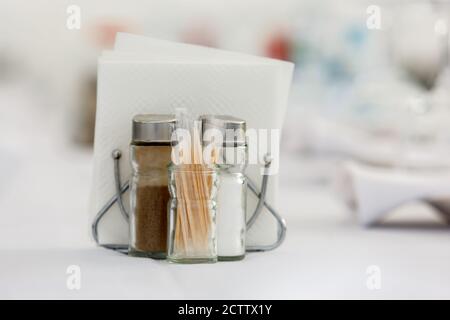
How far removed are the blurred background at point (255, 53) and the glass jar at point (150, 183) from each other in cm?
65

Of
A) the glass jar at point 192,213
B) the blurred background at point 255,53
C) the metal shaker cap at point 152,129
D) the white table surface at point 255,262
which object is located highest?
the blurred background at point 255,53

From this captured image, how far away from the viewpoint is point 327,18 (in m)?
3.19

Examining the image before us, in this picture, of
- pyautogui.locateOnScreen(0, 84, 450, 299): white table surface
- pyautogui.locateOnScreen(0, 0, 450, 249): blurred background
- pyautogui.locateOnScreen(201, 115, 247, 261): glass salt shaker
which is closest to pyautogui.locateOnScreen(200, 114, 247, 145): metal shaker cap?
pyautogui.locateOnScreen(201, 115, 247, 261): glass salt shaker

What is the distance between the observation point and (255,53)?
10.3ft

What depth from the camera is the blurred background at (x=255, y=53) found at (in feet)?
5.83

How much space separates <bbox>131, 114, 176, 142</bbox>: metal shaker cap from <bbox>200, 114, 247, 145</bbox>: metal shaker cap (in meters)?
0.03

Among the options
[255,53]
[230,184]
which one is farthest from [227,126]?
[255,53]

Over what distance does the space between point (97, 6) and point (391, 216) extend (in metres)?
2.32

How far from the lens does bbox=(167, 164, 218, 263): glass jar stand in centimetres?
79

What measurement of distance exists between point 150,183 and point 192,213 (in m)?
0.07

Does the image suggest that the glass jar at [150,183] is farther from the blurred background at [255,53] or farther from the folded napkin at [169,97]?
the blurred background at [255,53]

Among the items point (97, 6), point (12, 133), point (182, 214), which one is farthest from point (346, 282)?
point (97, 6)

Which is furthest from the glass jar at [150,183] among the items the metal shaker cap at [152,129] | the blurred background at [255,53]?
the blurred background at [255,53]

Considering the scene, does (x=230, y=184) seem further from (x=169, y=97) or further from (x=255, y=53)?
(x=255, y=53)
